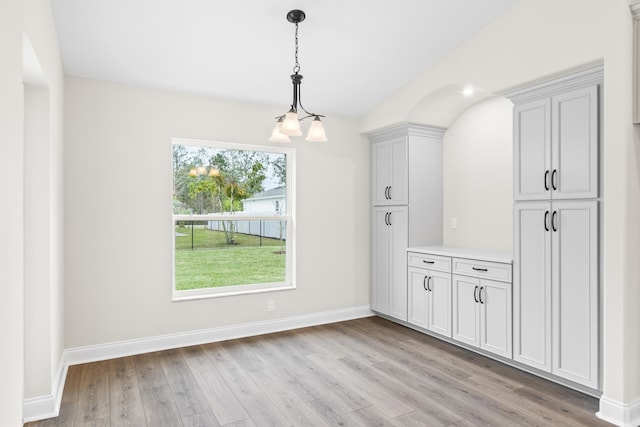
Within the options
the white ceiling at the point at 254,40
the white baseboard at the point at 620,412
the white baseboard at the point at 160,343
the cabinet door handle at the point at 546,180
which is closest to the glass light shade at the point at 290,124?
the white ceiling at the point at 254,40

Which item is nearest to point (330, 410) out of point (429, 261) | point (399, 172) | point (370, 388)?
point (370, 388)

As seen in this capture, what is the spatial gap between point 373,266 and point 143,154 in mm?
2872

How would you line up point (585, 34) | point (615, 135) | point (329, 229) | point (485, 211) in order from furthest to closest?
1. point (329, 229)
2. point (485, 211)
3. point (585, 34)
4. point (615, 135)

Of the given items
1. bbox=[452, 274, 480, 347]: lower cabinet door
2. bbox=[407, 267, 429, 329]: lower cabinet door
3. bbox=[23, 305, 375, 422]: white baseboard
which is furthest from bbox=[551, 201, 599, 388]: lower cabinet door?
bbox=[23, 305, 375, 422]: white baseboard

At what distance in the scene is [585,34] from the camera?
2.71m

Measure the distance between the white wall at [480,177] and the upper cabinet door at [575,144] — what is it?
0.94 m

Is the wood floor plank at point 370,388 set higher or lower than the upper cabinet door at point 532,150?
lower

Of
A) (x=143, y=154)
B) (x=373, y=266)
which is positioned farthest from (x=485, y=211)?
(x=143, y=154)

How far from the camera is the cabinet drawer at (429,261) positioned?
3937mm

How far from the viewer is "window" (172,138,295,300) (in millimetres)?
4039

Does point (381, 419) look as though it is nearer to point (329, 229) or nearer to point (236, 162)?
point (329, 229)

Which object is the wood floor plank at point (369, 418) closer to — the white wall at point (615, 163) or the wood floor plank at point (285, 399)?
the wood floor plank at point (285, 399)

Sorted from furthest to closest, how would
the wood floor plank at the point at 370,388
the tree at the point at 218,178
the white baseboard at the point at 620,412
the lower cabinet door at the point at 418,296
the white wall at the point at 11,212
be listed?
the lower cabinet door at the point at 418,296, the tree at the point at 218,178, the wood floor plank at the point at 370,388, the white baseboard at the point at 620,412, the white wall at the point at 11,212

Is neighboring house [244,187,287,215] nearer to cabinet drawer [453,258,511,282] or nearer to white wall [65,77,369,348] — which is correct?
white wall [65,77,369,348]
